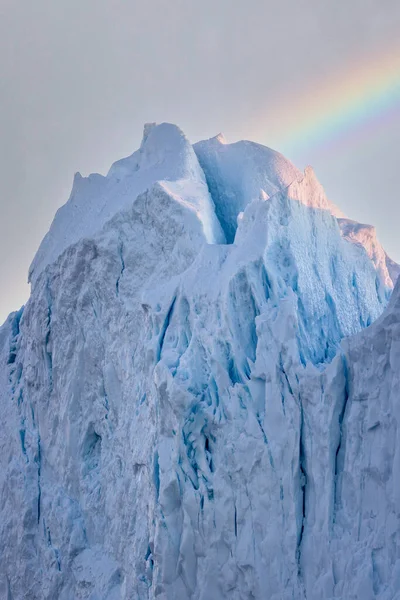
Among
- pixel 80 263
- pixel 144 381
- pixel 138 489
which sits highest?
pixel 80 263

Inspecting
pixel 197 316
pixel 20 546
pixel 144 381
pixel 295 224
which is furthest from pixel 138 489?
pixel 295 224

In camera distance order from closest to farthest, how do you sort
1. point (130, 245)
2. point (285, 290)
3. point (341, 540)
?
1. point (341, 540)
2. point (285, 290)
3. point (130, 245)

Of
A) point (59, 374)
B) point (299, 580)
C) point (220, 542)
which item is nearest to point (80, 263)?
point (59, 374)

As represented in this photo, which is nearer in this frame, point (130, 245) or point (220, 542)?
point (220, 542)

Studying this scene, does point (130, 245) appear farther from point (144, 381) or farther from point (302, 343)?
point (302, 343)

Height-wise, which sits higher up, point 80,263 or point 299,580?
point 80,263

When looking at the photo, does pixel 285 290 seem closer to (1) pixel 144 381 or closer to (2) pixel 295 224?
(2) pixel 295 224

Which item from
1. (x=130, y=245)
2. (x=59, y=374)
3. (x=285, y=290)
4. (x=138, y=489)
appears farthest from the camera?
(x=59, y=374)
